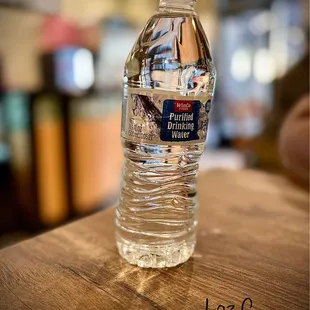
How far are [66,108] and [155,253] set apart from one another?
2014 millimetres

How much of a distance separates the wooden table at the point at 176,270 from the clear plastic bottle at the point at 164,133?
5cm

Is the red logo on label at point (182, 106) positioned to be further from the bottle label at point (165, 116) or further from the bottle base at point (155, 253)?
the bottle base at point (155, 253)

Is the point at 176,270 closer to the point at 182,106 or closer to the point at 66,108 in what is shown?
the point at 182,106

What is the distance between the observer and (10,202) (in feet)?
7.35

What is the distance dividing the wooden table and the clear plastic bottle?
0.05m

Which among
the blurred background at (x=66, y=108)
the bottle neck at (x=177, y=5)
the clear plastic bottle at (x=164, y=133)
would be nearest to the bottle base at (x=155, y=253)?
the clear plastic bottle at (x=164, y=133)

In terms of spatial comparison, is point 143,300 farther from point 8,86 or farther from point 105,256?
point 8,86

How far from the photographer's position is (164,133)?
1.81ft

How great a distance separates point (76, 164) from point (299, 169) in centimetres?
186

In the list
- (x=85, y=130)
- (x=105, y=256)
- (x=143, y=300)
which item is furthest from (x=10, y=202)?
(x=143, y=300)

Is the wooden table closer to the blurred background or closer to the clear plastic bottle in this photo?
the clear plastic bottle

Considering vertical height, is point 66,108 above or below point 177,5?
below

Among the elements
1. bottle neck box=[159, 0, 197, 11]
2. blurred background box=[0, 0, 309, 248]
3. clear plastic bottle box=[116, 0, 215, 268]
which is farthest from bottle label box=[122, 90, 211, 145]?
blurred background box=[0, 0, 309, 248]

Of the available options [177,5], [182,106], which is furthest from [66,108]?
[182,106]
